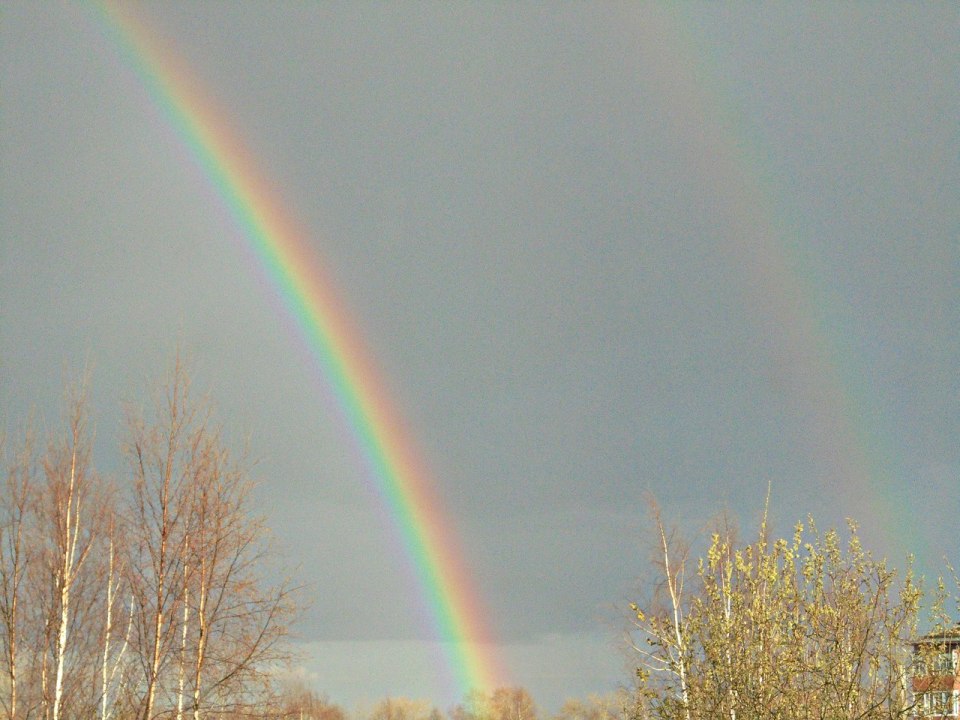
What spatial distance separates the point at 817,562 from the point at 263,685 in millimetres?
11298

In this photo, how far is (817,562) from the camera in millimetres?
14500

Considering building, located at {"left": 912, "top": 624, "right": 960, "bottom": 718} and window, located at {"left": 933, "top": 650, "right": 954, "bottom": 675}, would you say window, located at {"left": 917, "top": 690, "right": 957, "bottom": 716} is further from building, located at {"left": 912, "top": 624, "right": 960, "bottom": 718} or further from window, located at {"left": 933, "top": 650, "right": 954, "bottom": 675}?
window, located at {"left": 933, "top": 650, "right": 954, "bottom": 675}

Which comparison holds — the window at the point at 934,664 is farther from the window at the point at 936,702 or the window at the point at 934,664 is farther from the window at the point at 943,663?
the window at the point at 936,702

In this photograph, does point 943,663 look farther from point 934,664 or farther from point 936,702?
point 936,702

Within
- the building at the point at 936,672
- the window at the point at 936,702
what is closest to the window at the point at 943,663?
the building at the point at 936,672

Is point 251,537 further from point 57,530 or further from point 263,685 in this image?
point 57,530

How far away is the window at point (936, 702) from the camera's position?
13008mm

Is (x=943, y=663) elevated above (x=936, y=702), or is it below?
above

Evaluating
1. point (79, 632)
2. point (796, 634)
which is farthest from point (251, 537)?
point (796, 634)

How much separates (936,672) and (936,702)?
0.47 metres

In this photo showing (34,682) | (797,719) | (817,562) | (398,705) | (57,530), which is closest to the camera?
(797,719)

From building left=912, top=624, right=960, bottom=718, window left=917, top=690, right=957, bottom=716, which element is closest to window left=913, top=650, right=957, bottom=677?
building left=912, top=624, right=960, bottom=718

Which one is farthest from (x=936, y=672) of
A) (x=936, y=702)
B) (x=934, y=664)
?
(x=936, y=702)

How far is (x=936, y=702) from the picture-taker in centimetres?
1349
